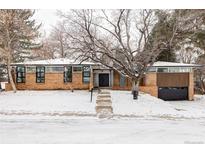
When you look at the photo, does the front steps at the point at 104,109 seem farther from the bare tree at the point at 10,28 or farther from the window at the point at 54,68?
the window at the point at 54,68

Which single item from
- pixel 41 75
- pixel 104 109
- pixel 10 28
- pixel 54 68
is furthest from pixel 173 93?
pixel 104 109

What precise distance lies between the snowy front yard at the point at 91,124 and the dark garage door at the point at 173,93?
8364 mm

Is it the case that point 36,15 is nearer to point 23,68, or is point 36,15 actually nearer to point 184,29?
point 23,68

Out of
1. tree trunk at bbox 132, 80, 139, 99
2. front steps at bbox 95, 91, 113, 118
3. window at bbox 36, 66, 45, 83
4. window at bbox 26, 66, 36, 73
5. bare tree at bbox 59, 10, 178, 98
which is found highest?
bare tree at bbox 59, 10, 178, 98

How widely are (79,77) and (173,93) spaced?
20.8 feet

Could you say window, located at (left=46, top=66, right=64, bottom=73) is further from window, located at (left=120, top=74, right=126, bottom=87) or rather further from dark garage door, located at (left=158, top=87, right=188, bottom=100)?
dark garage door, located at (left=158, top=87, right=188, bottom=100)

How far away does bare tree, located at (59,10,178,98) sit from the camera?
1928 centimetres

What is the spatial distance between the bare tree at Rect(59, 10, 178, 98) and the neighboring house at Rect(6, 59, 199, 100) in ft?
12.6

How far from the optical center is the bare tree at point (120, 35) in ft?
63.3

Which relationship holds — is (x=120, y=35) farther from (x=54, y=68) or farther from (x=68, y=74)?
(x=54, y=68)

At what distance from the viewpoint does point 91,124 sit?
10.9m

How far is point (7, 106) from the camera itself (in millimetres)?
15234

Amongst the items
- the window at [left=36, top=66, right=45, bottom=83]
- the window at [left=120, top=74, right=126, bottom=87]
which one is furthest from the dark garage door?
the window at [left=36, top=66, right=45, bottom=83]
